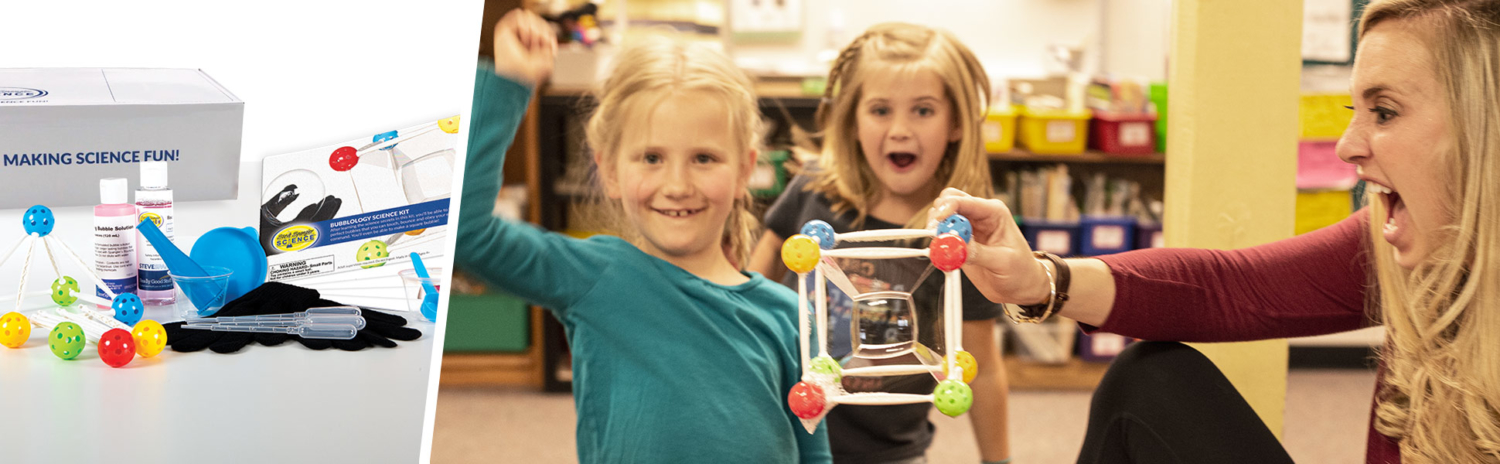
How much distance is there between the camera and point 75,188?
1224mm

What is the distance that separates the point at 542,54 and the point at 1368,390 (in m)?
2.89

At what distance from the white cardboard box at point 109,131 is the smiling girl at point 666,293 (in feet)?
1.60

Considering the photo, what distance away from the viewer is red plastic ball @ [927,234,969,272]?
0.90 m

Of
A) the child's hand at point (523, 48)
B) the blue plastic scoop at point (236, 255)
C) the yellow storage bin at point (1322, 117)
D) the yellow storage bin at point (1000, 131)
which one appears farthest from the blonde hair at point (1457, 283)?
the yellow storage bin at point (1322, 117)

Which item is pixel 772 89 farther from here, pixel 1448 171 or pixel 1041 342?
pixel 1448 171

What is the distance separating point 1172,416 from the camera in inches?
42.4

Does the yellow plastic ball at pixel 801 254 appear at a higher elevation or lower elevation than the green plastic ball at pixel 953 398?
higher

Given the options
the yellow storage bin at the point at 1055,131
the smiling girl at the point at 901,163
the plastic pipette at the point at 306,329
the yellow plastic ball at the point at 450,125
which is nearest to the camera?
the plastic pipette at the point at 306,329

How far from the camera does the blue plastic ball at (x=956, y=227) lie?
0.94 metres

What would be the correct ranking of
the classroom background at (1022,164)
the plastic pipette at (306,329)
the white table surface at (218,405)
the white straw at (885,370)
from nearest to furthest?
the white table surface at (218,405) < the white straw at (885,370) < the plastic pipette at (306,329) < the classroom background at (1022,164)

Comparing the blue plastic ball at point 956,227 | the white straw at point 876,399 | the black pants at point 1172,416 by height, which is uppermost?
the blue plastic ball at point 956,227

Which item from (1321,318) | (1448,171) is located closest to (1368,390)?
(1321,318)

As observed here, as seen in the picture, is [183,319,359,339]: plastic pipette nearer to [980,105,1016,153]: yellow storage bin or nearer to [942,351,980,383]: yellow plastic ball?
[942,351,980,383]: yellow plastic ball

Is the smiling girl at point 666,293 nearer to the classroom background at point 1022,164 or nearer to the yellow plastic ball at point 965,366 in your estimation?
the yellow plastic ball at point 965,366
